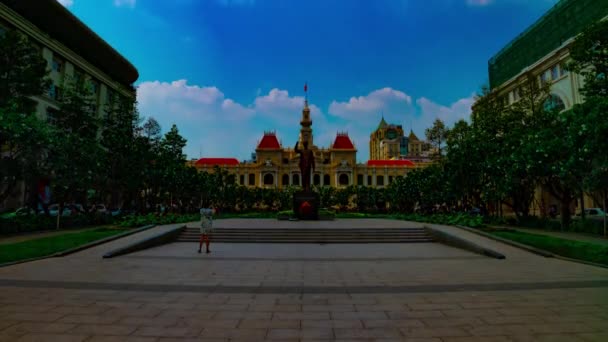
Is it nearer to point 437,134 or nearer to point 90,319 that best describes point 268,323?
point 90,319

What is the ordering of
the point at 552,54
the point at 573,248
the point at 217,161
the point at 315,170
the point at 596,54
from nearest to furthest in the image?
the point at 573,248, the point at 596,54, the point at 552,54, the point at 315,170, the point at 217,161

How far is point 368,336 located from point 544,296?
14.0 ft

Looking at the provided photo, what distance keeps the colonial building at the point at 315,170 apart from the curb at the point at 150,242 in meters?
63.3

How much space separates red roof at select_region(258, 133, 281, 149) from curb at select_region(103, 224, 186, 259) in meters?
70.2

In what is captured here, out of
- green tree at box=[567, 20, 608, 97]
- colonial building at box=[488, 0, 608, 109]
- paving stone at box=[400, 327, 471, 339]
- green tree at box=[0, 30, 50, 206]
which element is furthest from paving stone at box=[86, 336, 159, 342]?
colonial building at box=[488, 0, 608, 109]

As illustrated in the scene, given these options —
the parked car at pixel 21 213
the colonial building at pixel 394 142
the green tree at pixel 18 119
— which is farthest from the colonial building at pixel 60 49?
the colonial building at pixel 394 142

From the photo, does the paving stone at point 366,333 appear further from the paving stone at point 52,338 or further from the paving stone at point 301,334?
the paving stone at point 52,338

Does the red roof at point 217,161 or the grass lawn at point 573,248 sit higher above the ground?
the red roof at point 217,161

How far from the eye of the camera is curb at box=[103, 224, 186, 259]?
451 inches

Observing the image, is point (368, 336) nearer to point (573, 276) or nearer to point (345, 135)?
point (573, 276)

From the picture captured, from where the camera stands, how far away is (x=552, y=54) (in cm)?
4166

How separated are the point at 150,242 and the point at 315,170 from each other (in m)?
69.5

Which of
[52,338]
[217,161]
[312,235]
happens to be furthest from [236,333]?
[217,161]

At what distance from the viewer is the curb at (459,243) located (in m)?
11.5
